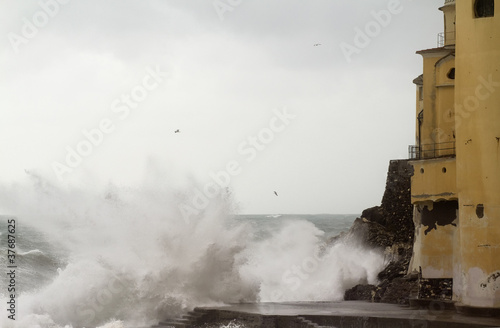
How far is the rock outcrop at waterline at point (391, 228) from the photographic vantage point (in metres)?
26.6

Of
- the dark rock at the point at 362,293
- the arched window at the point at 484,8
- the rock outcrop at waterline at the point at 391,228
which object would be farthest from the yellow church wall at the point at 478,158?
the rock outcrop at waterline at the point at 391,228

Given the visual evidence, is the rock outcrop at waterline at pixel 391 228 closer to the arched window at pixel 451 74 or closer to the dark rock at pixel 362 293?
the dark rock at pixel 362 293

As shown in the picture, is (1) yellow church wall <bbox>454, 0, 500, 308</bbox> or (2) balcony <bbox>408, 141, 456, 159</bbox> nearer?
(1) yellow church wall <bbox>454, 0, 500, 308</bbox>

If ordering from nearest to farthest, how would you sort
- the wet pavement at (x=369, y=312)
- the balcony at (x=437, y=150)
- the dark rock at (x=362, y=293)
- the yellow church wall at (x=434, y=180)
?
the wet pavement at (x=369, y=312)
the yellow church wall at (x=434, y=180)
the balcony at (x=437, y=150)
the dark rock at (x=362, y=293)

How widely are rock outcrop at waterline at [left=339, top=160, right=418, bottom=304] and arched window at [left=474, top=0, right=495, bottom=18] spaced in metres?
8.72

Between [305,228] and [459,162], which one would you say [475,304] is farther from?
[305,228]

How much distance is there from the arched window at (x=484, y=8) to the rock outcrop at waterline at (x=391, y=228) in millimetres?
8718

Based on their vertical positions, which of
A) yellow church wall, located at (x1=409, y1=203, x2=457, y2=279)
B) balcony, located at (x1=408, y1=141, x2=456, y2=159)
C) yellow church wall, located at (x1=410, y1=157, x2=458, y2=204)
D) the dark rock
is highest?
balcony, located at (x1=408, y1=141, x2=456, y2=159)

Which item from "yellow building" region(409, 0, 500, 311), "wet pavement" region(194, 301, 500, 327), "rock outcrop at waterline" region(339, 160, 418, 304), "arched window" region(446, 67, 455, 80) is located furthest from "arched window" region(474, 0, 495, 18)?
"rock outcrop at waterline" region(339, 160, 418, 304)

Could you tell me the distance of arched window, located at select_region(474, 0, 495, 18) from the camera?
60.9ft

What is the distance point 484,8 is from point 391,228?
13.4m

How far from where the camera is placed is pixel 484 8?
18.7m

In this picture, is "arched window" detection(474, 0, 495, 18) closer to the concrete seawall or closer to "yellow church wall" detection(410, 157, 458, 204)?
"yellow church wall" detection(410, 157, 458, 204)

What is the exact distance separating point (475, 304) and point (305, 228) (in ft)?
82.4
